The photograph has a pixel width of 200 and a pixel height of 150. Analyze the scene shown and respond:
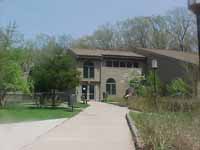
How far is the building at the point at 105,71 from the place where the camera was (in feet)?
197

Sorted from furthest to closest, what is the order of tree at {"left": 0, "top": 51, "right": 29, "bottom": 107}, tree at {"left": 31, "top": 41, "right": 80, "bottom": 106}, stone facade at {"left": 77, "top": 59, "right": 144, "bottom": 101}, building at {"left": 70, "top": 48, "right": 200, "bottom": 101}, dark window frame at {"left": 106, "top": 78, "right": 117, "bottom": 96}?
dark window frame at {"left": 106, "top": 78, "right": 117, "bottom": 96}, stone facade at {"left": 77, "top": 59, "right": 144, "bottom": 101}, building at {"left": 70, "top": 48, "right": 200, "bottom": 101}, tree at {"left": 31, "top": 41, "right": 80, "bottom": 106}, tree at {"left": 0, "top": 51, "right": 29, "bottom": 107}

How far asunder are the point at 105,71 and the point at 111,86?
2123 millimetres

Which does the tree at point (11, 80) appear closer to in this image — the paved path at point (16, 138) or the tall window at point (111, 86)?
the paved path at point (16, 138)

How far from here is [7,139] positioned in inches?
568

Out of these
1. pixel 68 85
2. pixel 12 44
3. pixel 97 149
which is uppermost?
pixel 12 44

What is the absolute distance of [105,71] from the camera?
61.5 m

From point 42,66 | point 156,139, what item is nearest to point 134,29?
A: point 42,66

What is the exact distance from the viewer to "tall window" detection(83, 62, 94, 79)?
2371 inches

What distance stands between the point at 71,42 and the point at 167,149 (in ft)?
248

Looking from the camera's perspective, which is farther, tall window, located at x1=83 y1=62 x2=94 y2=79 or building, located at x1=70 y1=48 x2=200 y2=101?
tall window, located at x1=83 y1=62 x2=94 y2=79

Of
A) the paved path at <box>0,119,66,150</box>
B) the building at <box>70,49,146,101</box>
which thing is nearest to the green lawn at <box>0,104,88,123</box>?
the paved path at <box>0,119,66,150</box>

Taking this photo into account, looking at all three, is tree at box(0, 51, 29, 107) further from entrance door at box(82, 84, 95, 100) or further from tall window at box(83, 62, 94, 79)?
tall window at box(83, 62, 94, 79)

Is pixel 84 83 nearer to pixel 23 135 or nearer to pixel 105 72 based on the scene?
pixel 105 72

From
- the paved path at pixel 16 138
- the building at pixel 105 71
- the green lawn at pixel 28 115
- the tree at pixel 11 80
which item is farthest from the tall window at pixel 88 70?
the paved path at pixel 16 138
